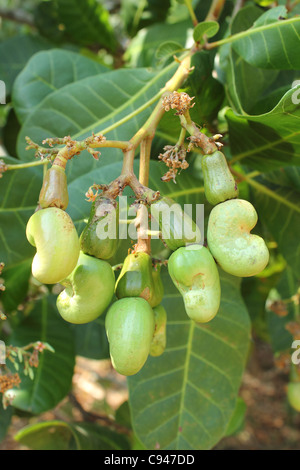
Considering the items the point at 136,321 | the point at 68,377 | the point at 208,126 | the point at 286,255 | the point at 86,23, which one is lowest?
the point at 68,377

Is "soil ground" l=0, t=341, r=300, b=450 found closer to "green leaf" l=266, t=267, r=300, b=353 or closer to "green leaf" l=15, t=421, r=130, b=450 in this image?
"green leaf" l=15, t=421, r=130, b=450

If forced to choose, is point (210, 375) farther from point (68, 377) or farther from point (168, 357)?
point (68, 377)

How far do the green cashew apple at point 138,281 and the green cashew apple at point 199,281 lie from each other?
66 mm

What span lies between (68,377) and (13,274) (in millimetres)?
459

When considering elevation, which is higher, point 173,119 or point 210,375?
point 173,119

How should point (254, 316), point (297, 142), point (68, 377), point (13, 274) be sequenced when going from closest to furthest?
point (297, 142)
point (13, 274)
point (68, 377)
point (254, 316)

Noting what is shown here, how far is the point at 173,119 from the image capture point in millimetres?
1167

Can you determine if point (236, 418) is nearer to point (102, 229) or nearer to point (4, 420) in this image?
point (4, 420)

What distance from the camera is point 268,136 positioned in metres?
1.14

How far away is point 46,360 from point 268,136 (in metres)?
1.01

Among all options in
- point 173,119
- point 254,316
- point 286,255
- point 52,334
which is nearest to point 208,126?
point 173,119

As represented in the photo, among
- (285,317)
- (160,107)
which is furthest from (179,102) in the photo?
(285,317)

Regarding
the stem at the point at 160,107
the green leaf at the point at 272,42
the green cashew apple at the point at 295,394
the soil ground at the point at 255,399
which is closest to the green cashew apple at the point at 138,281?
the stem at the point at 160,107

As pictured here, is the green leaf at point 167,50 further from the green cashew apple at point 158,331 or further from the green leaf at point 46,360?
the green leaf at point 46,360
